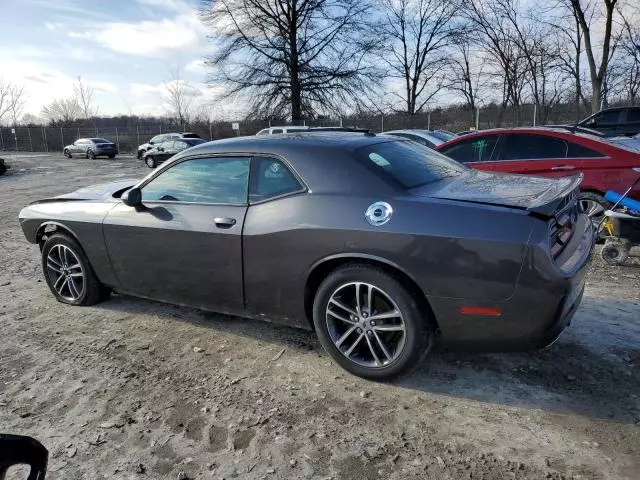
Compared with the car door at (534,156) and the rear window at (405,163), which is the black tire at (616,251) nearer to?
the car door at (534,156)

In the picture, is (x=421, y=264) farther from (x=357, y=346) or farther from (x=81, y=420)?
(x=81, y=420)

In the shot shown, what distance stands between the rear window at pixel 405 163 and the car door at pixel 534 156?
11.1ft

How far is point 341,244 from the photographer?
2.99m

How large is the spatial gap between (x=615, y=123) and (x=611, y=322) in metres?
14.6

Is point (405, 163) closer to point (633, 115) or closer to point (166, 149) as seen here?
point (633, 115)

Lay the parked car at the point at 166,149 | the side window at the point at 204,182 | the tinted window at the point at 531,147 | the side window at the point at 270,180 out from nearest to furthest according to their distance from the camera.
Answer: the side window at the point at 270,180
the side window at the point at 204,182
the tinted window at the point at 531,147
the parked car at the point at 166,149

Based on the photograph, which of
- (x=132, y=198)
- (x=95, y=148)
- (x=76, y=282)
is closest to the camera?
(x=132, y=198)

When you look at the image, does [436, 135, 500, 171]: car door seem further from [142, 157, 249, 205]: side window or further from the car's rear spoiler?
[142, 157, 249, 205]: side window

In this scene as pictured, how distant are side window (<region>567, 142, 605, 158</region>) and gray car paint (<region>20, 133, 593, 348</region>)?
3461 millimetres

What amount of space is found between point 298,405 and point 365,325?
637mm

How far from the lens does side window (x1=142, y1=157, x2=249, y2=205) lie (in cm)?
354

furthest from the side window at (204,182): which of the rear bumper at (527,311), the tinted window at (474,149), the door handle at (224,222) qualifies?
the tinted window at (474,149)

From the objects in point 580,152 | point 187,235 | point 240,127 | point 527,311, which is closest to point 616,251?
point 580,152

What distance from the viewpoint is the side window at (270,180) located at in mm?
3324
